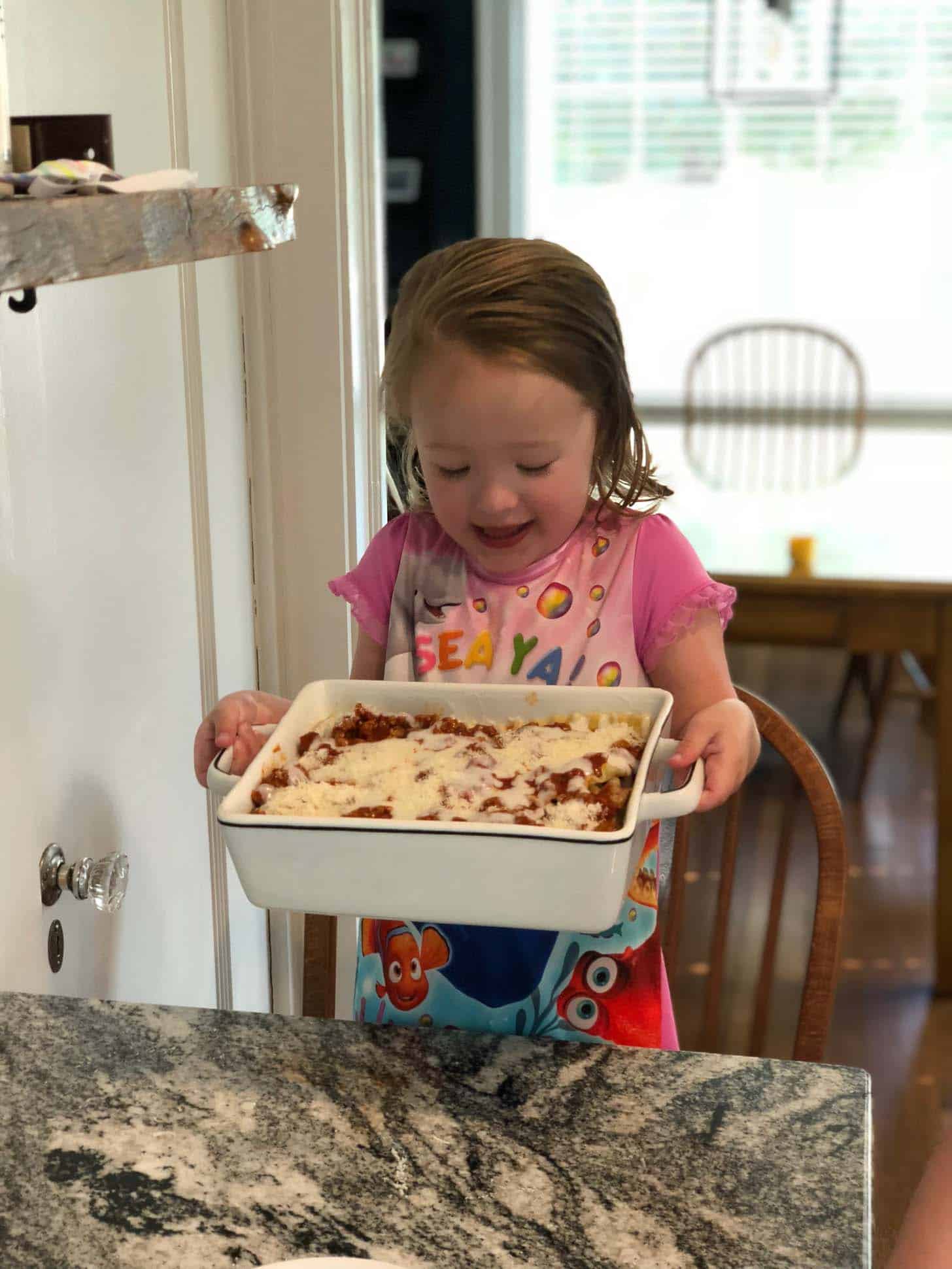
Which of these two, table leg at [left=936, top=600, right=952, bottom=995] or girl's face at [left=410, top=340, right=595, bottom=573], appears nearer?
girl's face at [left=410, top=340, right=595, bottom=573]

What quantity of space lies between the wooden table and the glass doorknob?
4.97 ft

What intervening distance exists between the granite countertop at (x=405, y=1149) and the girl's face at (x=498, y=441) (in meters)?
0.41

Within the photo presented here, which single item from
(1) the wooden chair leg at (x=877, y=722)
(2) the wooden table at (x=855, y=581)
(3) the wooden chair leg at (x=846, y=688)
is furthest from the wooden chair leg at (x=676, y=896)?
(3) the wooden chair leg at (x=846, y=688)

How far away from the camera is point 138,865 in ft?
4.19

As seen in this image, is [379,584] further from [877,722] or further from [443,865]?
[877,722]

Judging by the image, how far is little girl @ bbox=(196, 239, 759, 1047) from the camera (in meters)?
1.04

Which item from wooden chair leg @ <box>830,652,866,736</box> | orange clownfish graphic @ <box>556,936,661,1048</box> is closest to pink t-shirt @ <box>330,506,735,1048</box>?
orange clownfish graphic @ <box>556,936,661,1048</box>

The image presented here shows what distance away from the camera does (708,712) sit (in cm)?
99

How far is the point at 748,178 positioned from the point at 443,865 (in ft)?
14.2

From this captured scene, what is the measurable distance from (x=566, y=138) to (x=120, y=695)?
158 inches

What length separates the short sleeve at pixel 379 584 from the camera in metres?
1.25

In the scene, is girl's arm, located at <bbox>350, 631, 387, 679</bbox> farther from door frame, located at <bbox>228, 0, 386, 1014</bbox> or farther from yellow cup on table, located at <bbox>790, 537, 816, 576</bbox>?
yellow cup on table, located at <bbox>790, 537, 816, 576</bbox>

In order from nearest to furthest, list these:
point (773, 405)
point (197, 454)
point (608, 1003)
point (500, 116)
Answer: point (608, 1003) < point (197, 454) < point (773, 405) < point (500, 116)

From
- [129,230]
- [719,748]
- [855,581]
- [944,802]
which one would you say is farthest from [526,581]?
[944,802]
